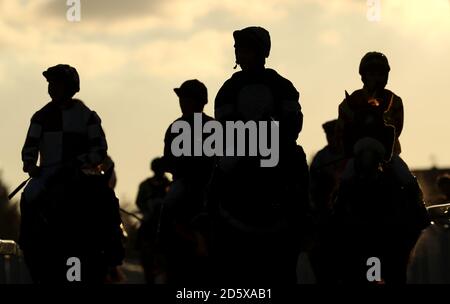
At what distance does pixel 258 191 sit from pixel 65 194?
3.14 metres

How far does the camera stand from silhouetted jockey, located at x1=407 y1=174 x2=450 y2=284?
31812 mm

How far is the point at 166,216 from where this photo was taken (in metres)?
23.9

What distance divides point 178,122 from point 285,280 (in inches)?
222

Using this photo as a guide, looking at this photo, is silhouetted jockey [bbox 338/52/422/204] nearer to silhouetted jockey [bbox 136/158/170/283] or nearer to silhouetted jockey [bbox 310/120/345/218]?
silhouetted jockey [bbox 310/120/345/218]

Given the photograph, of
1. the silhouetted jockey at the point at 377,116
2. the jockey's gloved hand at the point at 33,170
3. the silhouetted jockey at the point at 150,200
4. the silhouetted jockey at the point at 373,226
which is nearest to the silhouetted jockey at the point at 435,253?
the silhouetted jockey at the point at 150,200

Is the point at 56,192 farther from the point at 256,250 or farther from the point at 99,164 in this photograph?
the point at 256,250

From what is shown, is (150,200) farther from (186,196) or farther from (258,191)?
(258,191)

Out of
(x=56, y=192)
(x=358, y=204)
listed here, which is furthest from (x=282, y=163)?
(x=56, y=192)

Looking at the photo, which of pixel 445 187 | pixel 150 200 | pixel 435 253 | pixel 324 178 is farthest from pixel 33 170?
pixel 150 200

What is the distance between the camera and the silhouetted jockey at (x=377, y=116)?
1964 centimetres

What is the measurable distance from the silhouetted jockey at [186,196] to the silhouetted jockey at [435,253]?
7.39m

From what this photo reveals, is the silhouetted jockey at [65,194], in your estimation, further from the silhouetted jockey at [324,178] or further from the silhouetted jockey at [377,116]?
the silhouetted jockey at [324,178]

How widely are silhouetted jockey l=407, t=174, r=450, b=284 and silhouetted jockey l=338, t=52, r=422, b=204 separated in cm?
Result: 977
